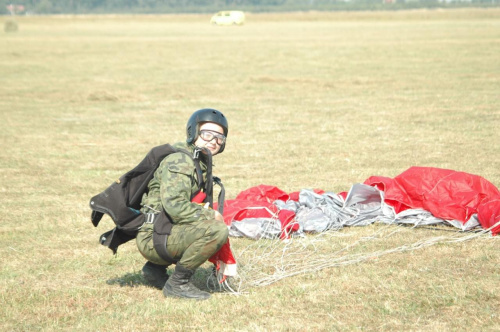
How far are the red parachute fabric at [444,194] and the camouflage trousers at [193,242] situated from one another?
9.53 ft

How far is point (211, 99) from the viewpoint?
712 inches

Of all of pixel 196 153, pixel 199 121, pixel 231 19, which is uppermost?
pixel 199 121

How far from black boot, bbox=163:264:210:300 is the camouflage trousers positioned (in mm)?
116

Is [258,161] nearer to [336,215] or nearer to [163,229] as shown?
[336,215]

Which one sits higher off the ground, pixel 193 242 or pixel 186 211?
pixel 186 211

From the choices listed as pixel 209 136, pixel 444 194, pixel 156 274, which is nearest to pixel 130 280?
pixel 156 274

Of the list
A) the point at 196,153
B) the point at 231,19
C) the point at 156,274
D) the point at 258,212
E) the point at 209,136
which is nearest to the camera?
the point at 196,153

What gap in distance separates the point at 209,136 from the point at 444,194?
3.13 metres

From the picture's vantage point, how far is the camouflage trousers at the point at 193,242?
15.0 feet

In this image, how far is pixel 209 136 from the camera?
4770 millimetres

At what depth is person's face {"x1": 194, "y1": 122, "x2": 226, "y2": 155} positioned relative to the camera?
477 centimetres

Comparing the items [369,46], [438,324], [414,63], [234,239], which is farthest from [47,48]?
[438,324]

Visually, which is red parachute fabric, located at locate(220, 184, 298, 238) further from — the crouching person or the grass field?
the crouching person

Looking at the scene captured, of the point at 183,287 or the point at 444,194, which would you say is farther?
the point at 444,194
